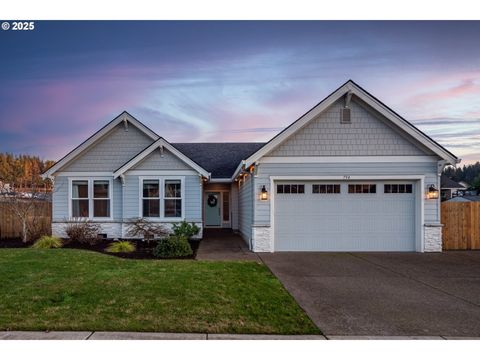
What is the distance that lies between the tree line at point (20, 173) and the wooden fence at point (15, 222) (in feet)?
2.98

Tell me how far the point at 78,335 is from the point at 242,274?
160 inches

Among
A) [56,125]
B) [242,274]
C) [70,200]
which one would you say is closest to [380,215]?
[242,274]

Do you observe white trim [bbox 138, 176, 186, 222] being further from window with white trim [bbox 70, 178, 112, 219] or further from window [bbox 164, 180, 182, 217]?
window with white trim [bbox 70, 178, 112, 219]

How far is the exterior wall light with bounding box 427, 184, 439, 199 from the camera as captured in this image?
11.0m

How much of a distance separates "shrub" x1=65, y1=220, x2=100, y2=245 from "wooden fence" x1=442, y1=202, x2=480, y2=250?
12894mm

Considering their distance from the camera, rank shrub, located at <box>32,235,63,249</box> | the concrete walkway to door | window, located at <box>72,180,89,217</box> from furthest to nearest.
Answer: window, located at <box>72,180,89,217</box>, shrub, located at <box>32,235,63,249</box>, the concrete walkway to door

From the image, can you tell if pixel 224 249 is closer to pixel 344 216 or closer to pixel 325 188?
pixel 325 188

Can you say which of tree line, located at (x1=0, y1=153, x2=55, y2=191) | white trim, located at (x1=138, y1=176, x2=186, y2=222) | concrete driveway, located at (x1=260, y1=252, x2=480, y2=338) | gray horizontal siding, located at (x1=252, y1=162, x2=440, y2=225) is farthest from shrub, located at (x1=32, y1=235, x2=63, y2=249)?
concrete driveway, located at (x1=260, y1=252, x2=480, y2=338)

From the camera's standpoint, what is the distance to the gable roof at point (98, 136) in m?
13.7

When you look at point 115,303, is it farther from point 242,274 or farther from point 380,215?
point 380,215

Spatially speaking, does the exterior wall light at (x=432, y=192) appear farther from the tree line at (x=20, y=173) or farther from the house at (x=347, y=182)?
the tree line at (x=20, y=173)

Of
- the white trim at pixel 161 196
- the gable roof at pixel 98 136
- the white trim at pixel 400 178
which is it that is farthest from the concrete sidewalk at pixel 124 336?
the gable roof at pixel 98 136

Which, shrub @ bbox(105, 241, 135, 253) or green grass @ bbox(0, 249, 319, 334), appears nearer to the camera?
green grass @ bbox(0, 249, 319, 334)

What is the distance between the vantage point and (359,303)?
5.72 metres
